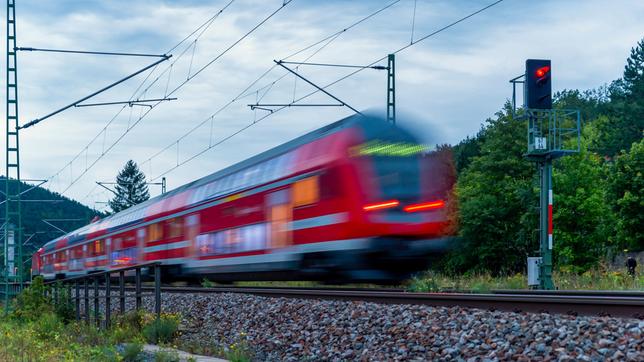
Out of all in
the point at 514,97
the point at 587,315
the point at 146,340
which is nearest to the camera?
the point at 587,315

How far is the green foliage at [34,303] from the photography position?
78.0 ft

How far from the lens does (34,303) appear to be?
956 inches

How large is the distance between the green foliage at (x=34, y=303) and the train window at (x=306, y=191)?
28.6 feet

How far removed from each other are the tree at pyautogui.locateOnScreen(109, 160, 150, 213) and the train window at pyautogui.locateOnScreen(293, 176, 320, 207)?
120m

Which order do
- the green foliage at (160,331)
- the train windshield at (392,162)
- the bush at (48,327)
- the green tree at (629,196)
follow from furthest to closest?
1. the green tree at (629,196)
2. the bush at (48,327)
3. the train windshield at (392,162)
4. the green foliage at (160,331)

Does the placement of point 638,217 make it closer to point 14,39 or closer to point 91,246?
point 91,246

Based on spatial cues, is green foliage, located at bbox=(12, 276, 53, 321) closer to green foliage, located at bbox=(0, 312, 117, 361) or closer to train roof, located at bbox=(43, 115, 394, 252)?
green foliage, located at bbox=(0, 312, 117, 361)

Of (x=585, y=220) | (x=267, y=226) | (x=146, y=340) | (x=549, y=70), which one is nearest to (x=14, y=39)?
(x=267, y=226)

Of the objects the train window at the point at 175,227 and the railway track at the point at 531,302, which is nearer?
the railway track at the point at 531,302

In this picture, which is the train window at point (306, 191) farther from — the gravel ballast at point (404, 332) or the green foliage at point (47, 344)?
the green foliage at point (47, 344)

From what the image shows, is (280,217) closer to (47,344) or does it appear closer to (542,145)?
(47,344)

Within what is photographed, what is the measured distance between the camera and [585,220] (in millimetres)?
52938

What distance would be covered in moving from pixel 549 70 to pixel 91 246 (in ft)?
77.1

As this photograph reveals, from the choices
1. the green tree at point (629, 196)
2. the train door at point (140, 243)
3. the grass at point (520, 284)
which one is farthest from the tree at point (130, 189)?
the grass at point (520, 284)
